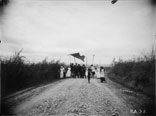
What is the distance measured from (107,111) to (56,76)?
38.5 feet

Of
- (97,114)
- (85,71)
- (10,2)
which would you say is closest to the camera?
(10,2)

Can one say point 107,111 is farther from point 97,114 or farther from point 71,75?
point 71,75

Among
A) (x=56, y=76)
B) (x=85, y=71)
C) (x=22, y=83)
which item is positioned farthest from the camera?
(x=85, y=71)

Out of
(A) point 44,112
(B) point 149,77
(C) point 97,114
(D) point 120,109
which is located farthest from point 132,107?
(B) point 149,77

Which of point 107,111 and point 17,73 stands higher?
point 17,73

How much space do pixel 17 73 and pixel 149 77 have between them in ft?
25.4

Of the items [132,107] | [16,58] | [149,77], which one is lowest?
[132,107]

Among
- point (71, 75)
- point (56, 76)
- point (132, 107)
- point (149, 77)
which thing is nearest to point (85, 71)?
point (71, 75)

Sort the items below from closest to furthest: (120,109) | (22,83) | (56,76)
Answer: (120,109)
(22,83)
(56,76)

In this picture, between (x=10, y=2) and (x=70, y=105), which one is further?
(x=70, y=105)

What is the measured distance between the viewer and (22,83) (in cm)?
870

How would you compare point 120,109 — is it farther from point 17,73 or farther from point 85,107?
point 17,73

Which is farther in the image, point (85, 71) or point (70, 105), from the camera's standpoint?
point (85, 71)

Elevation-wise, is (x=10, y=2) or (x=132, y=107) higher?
(x=10, y=2)
